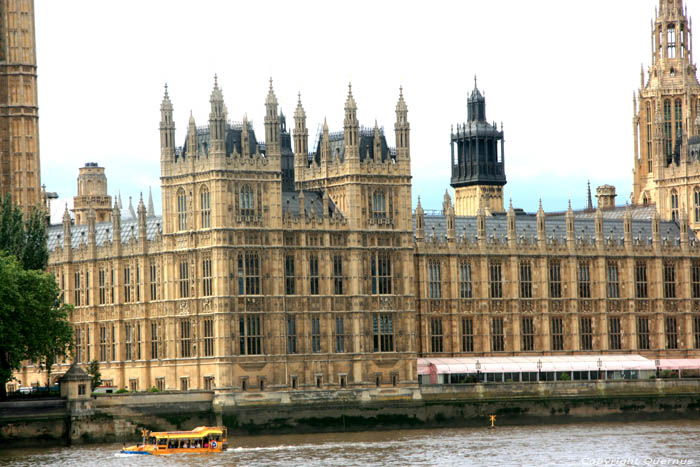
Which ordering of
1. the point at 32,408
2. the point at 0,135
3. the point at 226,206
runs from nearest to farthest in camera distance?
the point at 32,408 → the point at 226,206 → the point at 0,135

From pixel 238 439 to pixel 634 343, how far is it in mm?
46831

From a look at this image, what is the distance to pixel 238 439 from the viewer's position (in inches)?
4980

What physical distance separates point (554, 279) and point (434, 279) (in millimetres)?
12121

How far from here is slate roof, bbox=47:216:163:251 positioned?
143250 millimetres

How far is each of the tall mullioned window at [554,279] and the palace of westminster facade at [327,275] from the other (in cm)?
16

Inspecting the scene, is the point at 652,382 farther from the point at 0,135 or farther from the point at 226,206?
the point at 0,135

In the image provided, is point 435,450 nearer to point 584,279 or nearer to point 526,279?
point 526,279

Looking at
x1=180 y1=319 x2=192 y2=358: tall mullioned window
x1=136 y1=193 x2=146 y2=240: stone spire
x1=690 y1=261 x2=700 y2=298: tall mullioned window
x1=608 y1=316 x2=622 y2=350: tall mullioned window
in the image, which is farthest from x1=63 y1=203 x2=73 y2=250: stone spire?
x1=690 y1=261 x2=700 y2=298: tall mullioned window

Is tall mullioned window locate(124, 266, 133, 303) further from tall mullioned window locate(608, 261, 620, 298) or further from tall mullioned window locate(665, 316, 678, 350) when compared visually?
tall mullioned window locate(665, 316, 678, 350)

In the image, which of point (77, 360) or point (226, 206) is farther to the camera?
point (77, 360)

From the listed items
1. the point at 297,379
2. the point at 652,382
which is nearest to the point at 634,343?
the point at 652,382

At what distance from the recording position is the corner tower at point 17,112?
519 feet

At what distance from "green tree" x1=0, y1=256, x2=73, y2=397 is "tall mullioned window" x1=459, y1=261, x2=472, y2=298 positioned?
3768 centimetres

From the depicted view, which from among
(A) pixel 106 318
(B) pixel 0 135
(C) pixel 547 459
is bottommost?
A: (C) pixel 547 459
